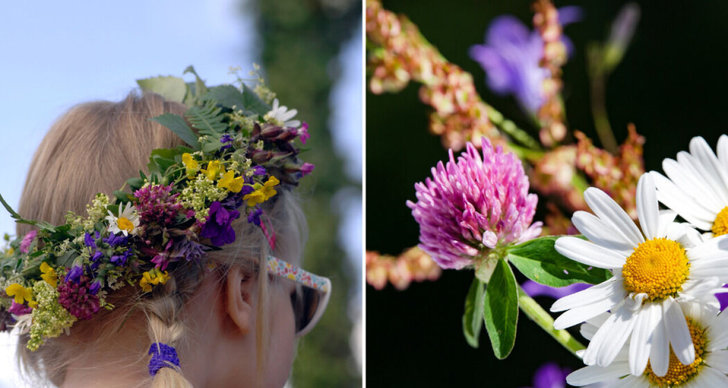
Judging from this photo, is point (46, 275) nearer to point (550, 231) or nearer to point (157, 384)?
point (157, 384)

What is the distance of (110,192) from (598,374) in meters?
0.66

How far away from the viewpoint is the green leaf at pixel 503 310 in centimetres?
52

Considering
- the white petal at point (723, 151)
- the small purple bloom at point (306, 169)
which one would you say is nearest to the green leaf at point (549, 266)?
the white petal at point (723, 151)

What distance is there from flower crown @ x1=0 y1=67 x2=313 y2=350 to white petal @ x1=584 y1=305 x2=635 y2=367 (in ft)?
1.61

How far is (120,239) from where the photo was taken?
765 mm

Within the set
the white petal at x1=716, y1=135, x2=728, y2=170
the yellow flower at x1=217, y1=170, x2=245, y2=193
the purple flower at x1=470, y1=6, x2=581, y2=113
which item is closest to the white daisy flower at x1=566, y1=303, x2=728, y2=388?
the white petal at x1=716, y1=135, x2=728, y2=170

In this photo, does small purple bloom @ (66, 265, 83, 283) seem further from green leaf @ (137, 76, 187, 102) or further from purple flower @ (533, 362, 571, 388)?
purple flower @ (533, 362, 571, 388)

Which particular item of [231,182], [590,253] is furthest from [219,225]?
[590,253]

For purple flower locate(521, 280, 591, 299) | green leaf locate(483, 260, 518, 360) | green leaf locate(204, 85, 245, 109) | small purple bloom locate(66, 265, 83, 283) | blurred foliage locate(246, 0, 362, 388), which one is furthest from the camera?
blurred foliage locate(246, 0, 362, 388)

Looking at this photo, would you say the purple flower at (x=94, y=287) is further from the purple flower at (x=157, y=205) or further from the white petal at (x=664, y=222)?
the white petal at (x=664, y=222)

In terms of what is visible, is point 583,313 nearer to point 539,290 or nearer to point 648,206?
point 648,206

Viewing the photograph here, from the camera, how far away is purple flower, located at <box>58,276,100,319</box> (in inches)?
30.0

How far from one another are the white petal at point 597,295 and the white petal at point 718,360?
69 millimetres

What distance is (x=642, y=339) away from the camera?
42cm
